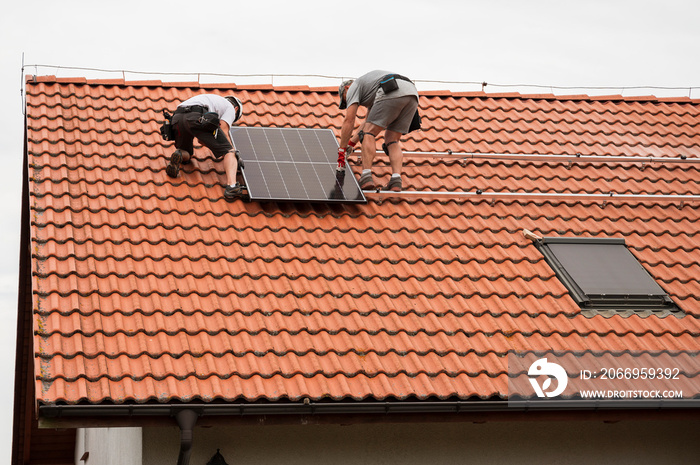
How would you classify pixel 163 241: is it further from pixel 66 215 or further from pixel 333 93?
pixel 333 93

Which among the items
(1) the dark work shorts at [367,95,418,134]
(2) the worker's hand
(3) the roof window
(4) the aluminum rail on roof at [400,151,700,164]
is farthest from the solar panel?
(3) the roof window

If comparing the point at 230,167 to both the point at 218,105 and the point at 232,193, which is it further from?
the point at 218,105

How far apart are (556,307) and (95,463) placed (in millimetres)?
5671

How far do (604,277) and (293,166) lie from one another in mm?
3268

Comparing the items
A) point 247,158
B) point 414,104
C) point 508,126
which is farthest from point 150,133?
point 508,126

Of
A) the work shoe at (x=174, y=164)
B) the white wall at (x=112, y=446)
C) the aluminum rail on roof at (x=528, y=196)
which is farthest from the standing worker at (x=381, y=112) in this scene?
the white wall at (x=112, y=446)

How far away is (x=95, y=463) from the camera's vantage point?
10883 mm

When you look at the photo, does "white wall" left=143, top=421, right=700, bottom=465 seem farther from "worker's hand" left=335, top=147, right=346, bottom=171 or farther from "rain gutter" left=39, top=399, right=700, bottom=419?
"worker's hand" left=335, top=147, right=346, bottom=171

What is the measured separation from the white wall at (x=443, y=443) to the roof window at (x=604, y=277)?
41.4 inches

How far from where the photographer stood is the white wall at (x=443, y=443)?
7156mm

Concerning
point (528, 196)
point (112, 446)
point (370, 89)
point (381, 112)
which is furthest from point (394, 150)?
point (112, 446)

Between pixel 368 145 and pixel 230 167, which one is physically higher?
pixel 368 145

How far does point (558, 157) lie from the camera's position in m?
10.6

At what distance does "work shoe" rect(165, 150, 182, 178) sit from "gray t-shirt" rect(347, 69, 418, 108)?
1.89m
